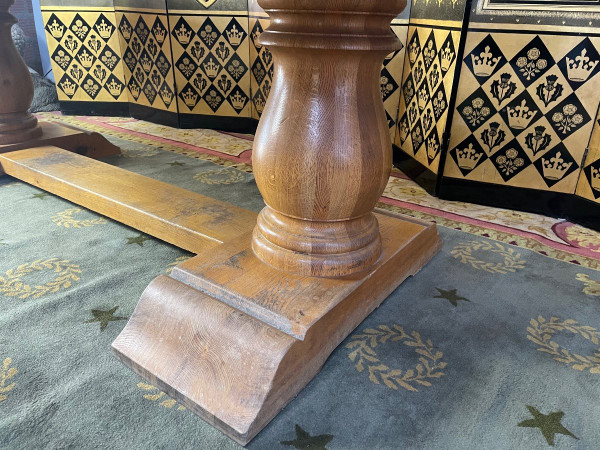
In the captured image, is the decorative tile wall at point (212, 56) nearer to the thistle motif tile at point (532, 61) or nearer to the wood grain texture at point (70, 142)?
the wood grain texture at point (70, 142)

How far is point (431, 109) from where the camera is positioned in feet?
7.34

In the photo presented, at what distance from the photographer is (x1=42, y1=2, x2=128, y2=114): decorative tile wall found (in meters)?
3.51

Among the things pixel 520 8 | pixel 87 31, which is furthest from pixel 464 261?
pixel 87 31

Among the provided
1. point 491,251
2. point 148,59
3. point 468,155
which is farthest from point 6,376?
point 148,59

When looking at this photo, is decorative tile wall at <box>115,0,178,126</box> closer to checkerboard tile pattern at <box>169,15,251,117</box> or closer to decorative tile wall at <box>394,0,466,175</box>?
checkerboard tile pattern at <box>169,15,251,117</box>

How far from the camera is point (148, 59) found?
345 cm

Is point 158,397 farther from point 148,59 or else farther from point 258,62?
point 148,59

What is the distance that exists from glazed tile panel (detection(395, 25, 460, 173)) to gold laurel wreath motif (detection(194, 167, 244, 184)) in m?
0.94

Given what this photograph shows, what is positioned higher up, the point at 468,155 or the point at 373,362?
the point at 468,155

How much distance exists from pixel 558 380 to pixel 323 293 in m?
0.54

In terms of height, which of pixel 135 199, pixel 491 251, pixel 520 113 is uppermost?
pixel 520 113

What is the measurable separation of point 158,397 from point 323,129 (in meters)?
0.63

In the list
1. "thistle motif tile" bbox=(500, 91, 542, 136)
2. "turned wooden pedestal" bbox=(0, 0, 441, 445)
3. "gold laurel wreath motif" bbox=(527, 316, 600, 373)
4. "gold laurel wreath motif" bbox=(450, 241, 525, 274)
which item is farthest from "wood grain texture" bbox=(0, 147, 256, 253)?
"thistle motif tile" bbox=(500, 91, 542, 136)

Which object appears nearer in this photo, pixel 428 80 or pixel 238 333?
pixel 238 333
